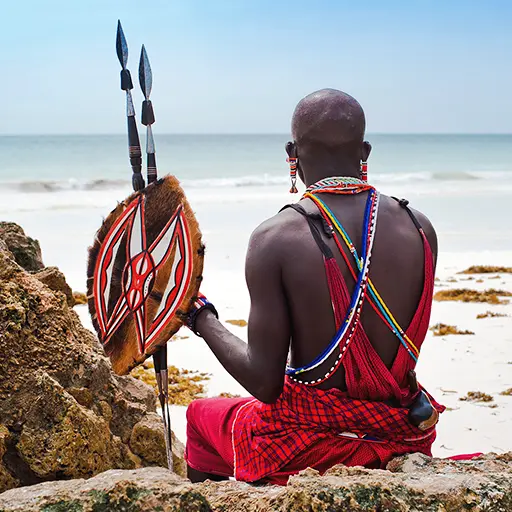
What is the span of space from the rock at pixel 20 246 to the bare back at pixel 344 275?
1615 millimetres

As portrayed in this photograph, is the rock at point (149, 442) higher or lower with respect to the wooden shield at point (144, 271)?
lower

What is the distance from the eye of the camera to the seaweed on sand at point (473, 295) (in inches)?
306

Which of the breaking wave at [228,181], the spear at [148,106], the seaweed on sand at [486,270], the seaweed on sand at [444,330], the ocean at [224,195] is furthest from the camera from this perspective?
the breaking wave at [228,181]

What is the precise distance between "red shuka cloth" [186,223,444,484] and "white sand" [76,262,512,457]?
2.09 meters

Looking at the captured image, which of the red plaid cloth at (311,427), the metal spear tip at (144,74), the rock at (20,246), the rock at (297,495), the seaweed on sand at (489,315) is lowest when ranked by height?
the seaweed on sand at (489,315)

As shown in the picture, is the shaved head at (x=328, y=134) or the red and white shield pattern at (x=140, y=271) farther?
the red and white shield pattern at (x=140, y=271)

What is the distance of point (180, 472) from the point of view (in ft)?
10.7

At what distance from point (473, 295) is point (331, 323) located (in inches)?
240

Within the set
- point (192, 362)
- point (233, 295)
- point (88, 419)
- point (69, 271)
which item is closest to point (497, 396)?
point (192, 362)

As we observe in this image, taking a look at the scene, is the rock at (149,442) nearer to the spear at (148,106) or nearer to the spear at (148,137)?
the spear at (148,137)

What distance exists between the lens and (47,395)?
8.34 ft

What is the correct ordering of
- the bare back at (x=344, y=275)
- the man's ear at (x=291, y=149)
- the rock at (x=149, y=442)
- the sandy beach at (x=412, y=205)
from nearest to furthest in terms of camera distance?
the bare back at (x=344, y=275) → the man's ear at (x=291, y=149) → the rock at (x=149, y=442) → the sandy beach at (x=412, y=205)

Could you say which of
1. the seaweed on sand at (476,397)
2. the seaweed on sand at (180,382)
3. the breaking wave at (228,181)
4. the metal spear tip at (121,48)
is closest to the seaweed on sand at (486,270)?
the seaweed on sand at (476,397)

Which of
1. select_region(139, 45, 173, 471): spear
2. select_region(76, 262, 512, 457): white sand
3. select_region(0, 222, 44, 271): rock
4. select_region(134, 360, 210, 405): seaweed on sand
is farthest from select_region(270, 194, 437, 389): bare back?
select_region(134, 360, 210, 405): seaweed on sand
